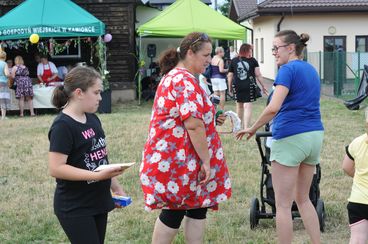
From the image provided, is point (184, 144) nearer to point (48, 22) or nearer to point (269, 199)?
point (269, 199)

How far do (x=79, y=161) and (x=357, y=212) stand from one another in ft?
5.69

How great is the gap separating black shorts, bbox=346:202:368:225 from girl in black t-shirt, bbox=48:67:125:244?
149 cm

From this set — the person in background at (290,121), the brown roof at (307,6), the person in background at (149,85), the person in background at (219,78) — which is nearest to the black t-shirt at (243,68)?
the person in background at (219,78)

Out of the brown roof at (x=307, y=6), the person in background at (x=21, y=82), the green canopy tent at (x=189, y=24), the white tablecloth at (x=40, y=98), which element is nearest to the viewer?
the person in background at (x=21, y=82)

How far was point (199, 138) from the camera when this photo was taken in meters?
3.70

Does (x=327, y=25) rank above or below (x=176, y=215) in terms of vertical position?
above

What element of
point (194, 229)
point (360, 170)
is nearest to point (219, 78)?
point (194, 229)

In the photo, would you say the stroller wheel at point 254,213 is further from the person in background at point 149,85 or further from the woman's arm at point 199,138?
the person in background at point 149,85

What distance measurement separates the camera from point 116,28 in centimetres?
1825

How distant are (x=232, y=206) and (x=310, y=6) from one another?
20039mm

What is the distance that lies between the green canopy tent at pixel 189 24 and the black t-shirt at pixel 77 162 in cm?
1313

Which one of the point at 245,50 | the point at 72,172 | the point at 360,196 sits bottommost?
the point at 360,196

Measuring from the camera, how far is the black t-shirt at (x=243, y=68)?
10602mm

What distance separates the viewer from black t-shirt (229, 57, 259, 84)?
10.6 metres
